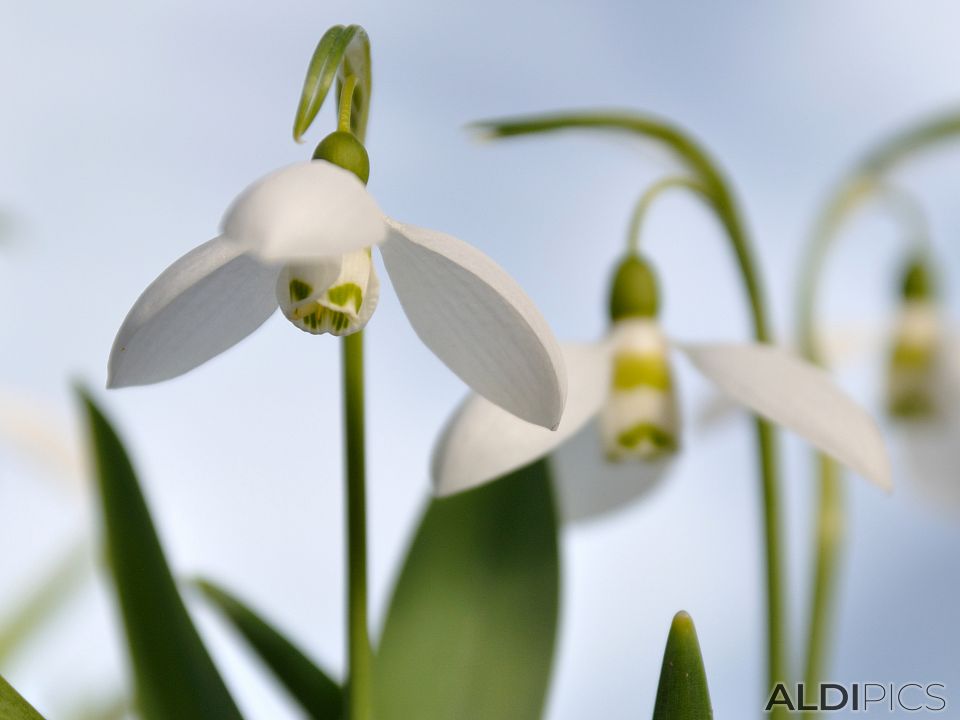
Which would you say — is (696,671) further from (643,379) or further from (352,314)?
(643,379)

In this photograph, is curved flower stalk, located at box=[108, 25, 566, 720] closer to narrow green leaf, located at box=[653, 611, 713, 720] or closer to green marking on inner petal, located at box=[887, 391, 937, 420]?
narrow green leaf, located at box=[653, 611, 713, 720]

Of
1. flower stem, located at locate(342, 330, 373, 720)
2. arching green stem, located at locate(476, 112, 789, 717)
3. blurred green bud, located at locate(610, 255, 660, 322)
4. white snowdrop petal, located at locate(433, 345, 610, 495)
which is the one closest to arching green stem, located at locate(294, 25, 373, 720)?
flower stem, located at locate(342, 330, 373, 720)

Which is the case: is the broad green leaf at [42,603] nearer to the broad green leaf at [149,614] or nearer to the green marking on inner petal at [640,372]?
the broad green leaf at [149,614]

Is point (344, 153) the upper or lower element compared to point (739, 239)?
lower

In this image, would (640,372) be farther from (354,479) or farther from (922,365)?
(922,365)

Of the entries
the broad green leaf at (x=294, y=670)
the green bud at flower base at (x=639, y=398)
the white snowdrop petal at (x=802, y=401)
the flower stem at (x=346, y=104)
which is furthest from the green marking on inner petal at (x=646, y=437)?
the flower stem at (x=346, y=104)

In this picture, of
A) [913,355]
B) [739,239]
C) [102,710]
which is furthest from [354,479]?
[913,355]
